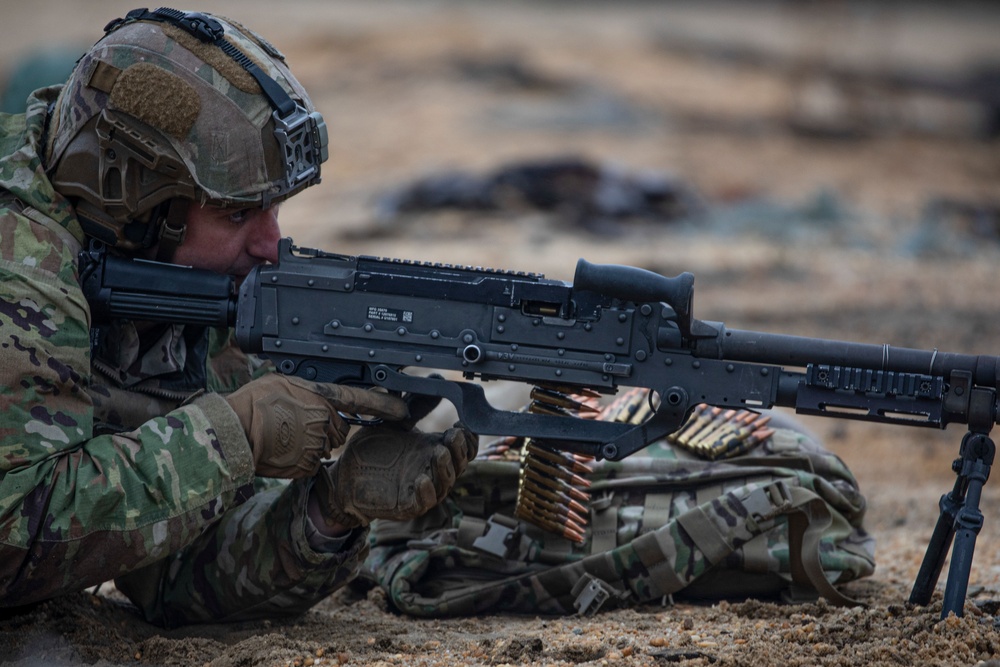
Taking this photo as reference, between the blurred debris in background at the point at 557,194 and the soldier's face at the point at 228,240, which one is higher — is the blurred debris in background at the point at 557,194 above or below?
above

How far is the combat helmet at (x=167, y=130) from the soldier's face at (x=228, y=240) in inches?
2.3

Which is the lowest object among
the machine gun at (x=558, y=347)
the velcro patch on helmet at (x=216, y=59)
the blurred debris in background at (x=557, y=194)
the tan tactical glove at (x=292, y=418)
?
the tan tactical glove at (x=292, y=418)

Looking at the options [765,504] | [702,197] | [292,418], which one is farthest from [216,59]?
[702,197]

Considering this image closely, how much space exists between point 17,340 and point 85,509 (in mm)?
540

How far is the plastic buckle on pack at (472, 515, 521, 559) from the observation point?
4773 millimetres

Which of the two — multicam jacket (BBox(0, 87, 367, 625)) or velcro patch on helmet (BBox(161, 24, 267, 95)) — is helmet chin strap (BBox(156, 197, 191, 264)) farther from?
velcro patch on helmet (BBox(161, 24, 267, 95))

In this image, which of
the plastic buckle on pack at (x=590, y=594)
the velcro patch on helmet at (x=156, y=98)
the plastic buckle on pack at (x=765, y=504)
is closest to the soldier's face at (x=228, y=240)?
the velcro patch on helmet at (x=156, y=98)

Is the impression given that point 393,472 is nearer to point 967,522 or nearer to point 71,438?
point 71,438

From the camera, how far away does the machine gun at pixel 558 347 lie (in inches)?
149

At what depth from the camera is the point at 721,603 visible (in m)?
4.54

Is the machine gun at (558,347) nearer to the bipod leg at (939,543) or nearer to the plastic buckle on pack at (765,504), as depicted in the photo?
the bipod leg at (939,543)

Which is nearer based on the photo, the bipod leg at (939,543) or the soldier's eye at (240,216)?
the bipod leg at (939,543)

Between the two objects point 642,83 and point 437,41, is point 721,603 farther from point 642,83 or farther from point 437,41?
point 437,41

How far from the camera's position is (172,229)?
160 inches
